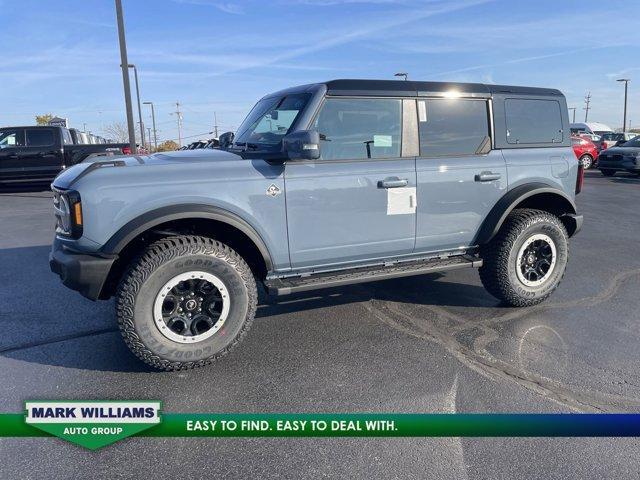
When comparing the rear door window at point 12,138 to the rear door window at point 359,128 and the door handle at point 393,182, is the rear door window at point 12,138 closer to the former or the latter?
the rear door window at point 359,128

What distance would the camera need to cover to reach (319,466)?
246 centimetres

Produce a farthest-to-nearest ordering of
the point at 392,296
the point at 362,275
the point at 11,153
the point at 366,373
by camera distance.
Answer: the point at 11,153, the point at 392,296, the point at 362,275, the point at 366,373

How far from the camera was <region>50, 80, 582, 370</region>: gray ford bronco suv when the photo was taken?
3.33 metres

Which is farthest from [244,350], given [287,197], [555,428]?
[555,428]

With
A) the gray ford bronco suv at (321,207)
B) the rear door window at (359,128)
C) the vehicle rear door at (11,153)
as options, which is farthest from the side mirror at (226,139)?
the vehicle rear door at (11,153)

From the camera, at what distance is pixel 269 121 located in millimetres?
4320

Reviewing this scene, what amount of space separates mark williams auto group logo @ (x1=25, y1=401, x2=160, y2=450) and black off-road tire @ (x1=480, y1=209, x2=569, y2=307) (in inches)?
146

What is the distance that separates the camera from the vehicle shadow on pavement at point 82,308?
146 inches

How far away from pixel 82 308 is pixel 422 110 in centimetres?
365

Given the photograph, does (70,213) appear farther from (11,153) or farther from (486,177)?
(11,153)

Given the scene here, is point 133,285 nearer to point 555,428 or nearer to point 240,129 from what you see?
point 240,129

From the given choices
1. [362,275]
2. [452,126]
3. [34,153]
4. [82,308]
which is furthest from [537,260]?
[34,153]

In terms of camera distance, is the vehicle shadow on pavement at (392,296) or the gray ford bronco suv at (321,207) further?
the vehicle shadow on pavement at (392,296)

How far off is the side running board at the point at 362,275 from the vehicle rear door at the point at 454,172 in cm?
14
